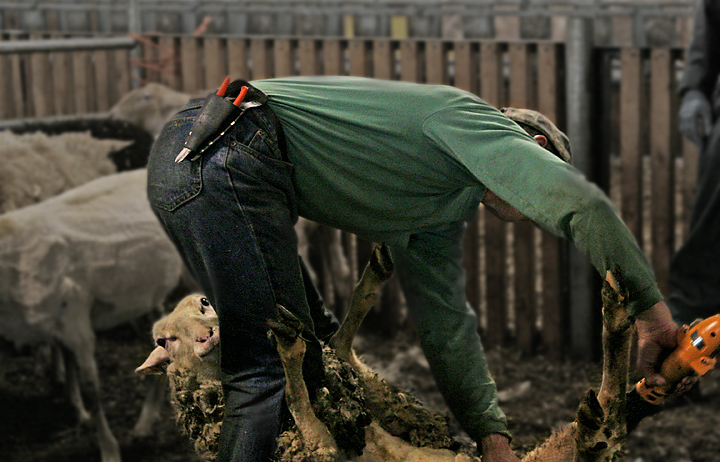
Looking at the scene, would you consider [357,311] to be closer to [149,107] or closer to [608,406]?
[608,406]

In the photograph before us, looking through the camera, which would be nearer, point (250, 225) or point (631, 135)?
point (250, 225)

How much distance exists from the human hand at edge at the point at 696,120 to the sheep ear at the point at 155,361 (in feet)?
10.5

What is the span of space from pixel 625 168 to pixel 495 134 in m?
3.68

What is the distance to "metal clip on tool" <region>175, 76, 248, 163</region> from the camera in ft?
7.86

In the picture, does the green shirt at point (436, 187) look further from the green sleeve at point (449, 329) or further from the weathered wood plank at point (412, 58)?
the weathered wood plank at point (412, 58)

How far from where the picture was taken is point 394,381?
17.8ft

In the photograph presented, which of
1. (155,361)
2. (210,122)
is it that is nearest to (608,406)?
(210,122)

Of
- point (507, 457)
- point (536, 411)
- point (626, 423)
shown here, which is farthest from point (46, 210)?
point (626, 423)

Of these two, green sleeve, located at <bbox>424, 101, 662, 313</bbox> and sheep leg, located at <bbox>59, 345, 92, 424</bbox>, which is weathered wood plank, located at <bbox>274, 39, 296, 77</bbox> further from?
green sleeve, located at <bbox>424, 101, 662, 313</bbox>

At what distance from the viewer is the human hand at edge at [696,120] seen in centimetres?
506

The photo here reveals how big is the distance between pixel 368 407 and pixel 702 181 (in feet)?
9.29

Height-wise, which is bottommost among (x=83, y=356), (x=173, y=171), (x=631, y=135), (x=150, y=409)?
(x=150, y=409)

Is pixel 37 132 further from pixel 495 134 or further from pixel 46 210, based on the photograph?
pixel 495 134

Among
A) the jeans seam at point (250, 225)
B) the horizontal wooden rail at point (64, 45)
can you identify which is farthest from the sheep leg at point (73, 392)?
the jeans seam at point (250, 225)
